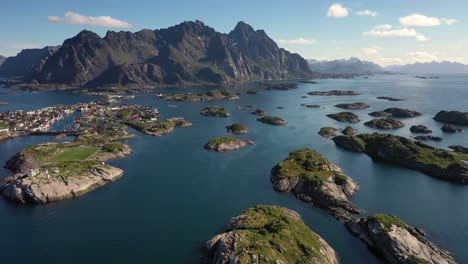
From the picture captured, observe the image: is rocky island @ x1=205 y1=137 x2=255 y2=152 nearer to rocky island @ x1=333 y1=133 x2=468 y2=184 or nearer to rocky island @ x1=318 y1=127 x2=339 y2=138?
rocky island @ x1=318 y1=127 x2=339 y2=138

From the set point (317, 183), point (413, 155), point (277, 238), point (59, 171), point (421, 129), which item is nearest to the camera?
point (277, 238)

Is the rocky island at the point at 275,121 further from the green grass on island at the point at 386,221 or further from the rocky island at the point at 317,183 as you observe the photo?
the green grass on island at the point at 386,221

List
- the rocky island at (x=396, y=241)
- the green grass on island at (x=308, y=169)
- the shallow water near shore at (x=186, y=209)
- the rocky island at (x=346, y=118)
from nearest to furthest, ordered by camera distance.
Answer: the rocky island at (x=396, y=241)
the shallow water near shore at (x=186, y=209)
the green grass on island at (x=308, y=169)
the rocky island at (x=346, y=118)

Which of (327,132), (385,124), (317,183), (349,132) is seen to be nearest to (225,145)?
(317,183)

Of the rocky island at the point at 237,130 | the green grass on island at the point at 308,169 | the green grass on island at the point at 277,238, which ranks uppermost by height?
the green grass on island at the point at 277,238

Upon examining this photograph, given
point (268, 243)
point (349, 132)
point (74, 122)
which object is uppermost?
point (268, 243)

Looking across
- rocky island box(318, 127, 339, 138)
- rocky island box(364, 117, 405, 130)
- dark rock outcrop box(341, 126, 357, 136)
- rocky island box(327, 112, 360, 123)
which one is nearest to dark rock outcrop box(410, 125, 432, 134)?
rocky island box(364, 117, 405, 130)

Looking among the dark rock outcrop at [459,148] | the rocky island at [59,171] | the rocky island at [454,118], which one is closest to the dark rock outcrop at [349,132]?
the dark rock outcrop at [459,148]

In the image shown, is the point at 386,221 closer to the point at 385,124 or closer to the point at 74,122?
the point at 385,124

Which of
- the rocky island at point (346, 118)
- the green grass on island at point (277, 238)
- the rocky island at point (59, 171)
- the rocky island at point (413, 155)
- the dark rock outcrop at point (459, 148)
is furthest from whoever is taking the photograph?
the rocky island at point (346, 118)
